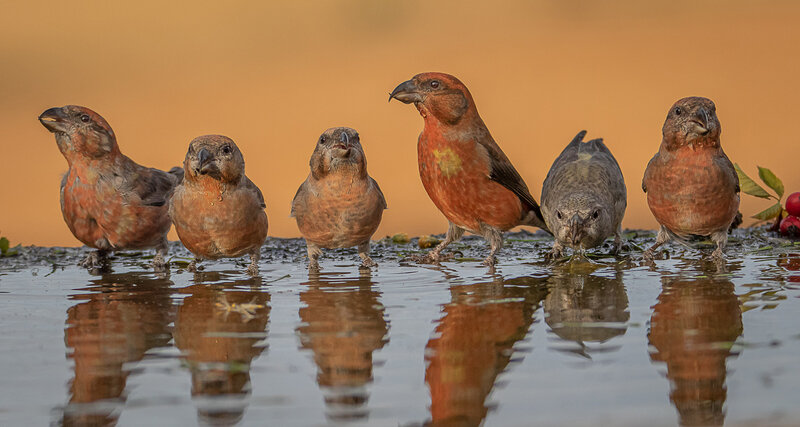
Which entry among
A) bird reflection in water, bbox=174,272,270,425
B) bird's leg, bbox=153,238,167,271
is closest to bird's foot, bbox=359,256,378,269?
bird reflection in water, bbox=174,272,270,425

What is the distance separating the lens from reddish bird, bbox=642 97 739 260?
21.3ft

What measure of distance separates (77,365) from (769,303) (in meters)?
3.58

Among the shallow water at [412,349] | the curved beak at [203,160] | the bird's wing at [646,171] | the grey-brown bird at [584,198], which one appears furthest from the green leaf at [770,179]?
the curved beak at [203,160]

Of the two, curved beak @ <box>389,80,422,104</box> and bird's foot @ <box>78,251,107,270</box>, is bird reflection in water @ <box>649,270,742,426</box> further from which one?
bird's foot @ <box>78,251,107,270</box>

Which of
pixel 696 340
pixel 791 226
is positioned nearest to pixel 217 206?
pixel 696 340

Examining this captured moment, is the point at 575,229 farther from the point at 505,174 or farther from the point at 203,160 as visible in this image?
the point at 203,160

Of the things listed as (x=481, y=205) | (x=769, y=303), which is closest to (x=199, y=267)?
(x=481, y=205)

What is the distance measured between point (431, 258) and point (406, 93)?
4.96ft

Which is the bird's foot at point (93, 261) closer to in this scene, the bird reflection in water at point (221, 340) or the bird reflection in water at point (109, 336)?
the bird reflection in water at point (109, 336)

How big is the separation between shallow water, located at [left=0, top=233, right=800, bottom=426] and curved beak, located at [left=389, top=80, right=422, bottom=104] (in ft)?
6.13

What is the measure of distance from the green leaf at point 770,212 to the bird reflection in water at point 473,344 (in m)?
3.85

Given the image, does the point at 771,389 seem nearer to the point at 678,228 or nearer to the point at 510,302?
the point at 510,302

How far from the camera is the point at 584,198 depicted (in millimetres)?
6695

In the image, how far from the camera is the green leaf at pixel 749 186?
7316mm
